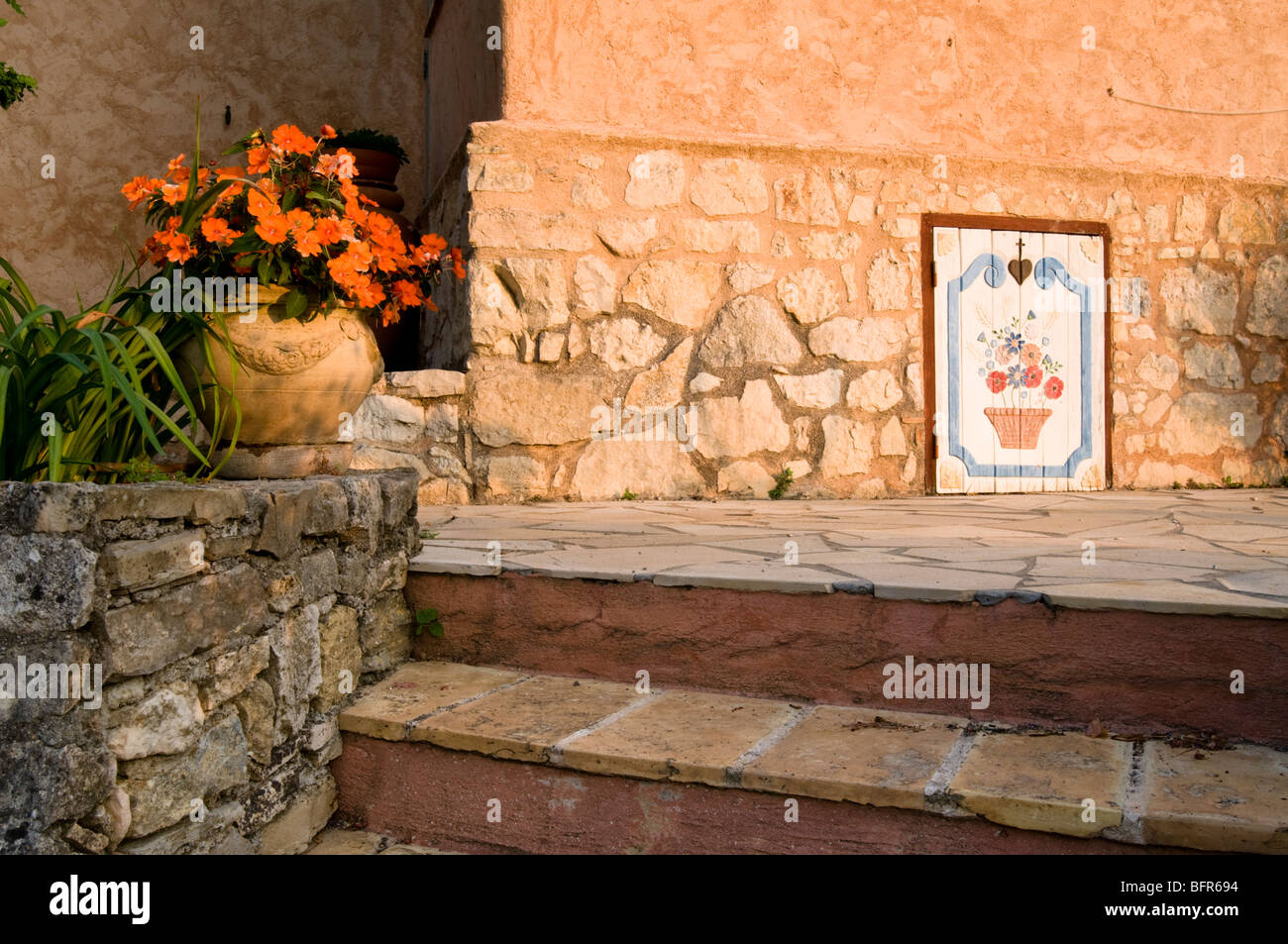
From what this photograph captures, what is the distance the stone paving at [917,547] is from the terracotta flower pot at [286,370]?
0.44 meters

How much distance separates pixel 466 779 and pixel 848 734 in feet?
2.45

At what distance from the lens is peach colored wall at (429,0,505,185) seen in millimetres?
4238

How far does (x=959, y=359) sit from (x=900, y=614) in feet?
8.90

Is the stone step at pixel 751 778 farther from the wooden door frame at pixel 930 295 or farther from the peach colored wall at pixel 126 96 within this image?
the peach colored wall at pixel 126 96

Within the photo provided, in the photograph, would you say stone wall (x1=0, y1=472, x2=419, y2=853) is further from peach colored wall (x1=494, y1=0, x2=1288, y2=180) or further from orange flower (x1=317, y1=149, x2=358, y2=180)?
peach colored wall (x1=494, y1=0, x2=1288, y2=180)

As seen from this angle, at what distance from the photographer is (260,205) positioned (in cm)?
212

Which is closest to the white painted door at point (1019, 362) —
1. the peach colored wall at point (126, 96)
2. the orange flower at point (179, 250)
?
the orange flower at point (179, 250)

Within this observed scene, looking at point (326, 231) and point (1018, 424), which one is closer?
point (326, 231)

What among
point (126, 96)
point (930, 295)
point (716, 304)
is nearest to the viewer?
point (716, 304)

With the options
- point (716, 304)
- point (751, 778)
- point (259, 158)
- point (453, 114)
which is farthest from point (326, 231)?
point (453, 114)

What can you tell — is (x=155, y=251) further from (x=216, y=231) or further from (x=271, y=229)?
(x=271, y=229)

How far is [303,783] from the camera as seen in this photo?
2.02 meters

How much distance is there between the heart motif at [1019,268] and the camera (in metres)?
4.54
